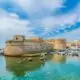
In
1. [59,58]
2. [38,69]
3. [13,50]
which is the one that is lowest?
[38,69]

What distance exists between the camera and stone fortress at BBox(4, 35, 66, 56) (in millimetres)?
3035

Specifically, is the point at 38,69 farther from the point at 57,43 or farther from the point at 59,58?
the point at 57,43

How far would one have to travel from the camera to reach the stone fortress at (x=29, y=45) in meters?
3.04

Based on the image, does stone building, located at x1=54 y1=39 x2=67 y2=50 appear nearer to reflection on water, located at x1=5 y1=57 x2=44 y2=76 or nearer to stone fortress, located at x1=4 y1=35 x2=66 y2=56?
stone fortress, located at x1=4 y1=35 x2=66 y2=56

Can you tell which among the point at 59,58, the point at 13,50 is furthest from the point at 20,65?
the point at 59,58

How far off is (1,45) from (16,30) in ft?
0.83

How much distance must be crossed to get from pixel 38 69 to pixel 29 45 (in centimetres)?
31

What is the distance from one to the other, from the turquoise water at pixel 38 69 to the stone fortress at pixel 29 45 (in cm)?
8

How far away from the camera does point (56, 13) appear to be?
3094mm

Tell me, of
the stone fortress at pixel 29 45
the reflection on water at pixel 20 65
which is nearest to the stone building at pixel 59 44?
the stone fortress at pixel 29 45

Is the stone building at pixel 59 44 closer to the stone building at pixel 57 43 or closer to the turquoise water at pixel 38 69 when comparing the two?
the stone building at pixel 57 43

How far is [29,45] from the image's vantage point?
3.06m

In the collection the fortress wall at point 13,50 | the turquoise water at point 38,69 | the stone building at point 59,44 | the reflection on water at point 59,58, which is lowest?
the turquoise water at point 38,69

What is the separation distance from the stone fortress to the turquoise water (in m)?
0.08
